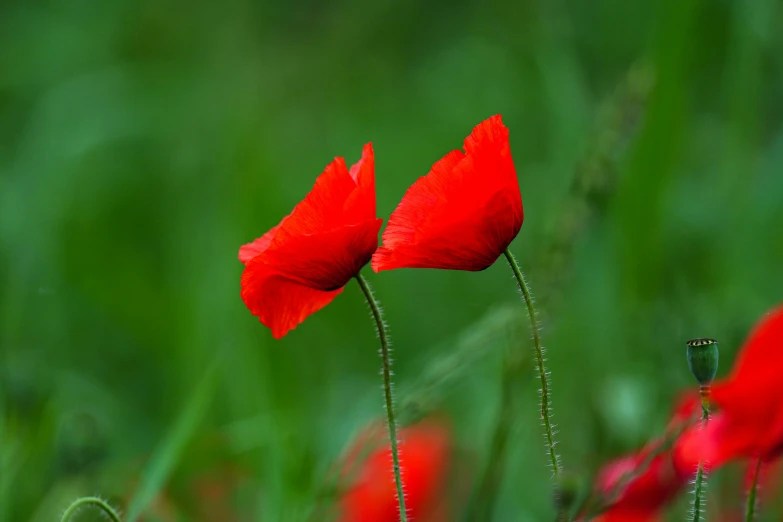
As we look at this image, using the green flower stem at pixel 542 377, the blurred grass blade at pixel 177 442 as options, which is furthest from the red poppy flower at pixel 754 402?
the blurred grass blade at pixel 177 442

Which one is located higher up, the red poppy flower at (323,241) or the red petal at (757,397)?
the red poppy flower at (323,241)

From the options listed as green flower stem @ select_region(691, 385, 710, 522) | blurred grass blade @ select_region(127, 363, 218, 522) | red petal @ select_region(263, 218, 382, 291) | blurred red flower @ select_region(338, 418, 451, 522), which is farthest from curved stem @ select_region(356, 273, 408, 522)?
blurred red flower @ select_region(338, 418, 451, 522)

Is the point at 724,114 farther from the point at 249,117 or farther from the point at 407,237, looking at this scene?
the point at 407,237

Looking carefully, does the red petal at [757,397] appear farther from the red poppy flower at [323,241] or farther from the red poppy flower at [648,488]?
the red poppy flower at [323,241]

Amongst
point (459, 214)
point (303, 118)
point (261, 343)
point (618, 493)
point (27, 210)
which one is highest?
point (303, 118)

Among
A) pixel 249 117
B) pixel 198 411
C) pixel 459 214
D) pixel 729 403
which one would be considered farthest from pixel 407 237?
pixel 249 117

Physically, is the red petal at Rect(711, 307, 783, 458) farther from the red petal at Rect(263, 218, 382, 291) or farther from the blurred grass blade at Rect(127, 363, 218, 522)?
the blurred grass blade at Rect(127, 363, 218, 522)

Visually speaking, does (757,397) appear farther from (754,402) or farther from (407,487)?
(407,487)
